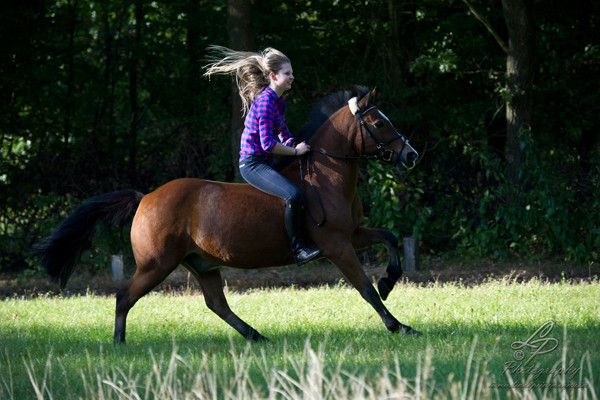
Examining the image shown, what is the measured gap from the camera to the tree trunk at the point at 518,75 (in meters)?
13.3

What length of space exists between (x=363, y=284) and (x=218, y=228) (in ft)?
4.70

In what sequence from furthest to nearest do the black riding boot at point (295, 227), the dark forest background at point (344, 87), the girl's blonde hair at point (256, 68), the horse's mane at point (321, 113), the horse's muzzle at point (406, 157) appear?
the dark forest background at point (344, 87) < the horse's mane at point (321, 113) < the girl's blonde hair at point (256, 68) < the horse's muzzle at point (406, 157) < the black riding boot at point (295, 227)

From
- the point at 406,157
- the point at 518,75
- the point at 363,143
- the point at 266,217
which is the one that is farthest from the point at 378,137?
the point at 518,75

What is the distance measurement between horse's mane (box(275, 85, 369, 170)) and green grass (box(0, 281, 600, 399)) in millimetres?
1649

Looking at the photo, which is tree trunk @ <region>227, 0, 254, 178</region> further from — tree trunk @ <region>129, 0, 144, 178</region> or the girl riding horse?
the girl riding horse

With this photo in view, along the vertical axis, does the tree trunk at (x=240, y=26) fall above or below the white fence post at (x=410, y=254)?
above

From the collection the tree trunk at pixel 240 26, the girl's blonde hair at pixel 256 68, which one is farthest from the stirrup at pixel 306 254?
the tree trunk at pixel 240 26

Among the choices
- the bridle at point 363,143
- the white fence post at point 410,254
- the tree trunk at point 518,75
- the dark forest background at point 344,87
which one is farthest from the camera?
the dark forest background at point 344,87

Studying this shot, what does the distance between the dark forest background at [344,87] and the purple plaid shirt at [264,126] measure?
6622 millimetres

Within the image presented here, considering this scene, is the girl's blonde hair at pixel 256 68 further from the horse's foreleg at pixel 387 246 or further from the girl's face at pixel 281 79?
the horse's foreleg at pixel 387 246

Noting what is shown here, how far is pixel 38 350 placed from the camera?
21.9 ft

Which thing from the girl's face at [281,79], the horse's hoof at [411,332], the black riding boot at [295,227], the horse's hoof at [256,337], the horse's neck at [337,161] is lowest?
the horse's hoof at [256,337]

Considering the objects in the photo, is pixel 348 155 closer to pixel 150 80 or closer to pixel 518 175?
pixel 518 175

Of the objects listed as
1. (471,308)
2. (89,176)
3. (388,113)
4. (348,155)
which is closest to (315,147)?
(348,155)
